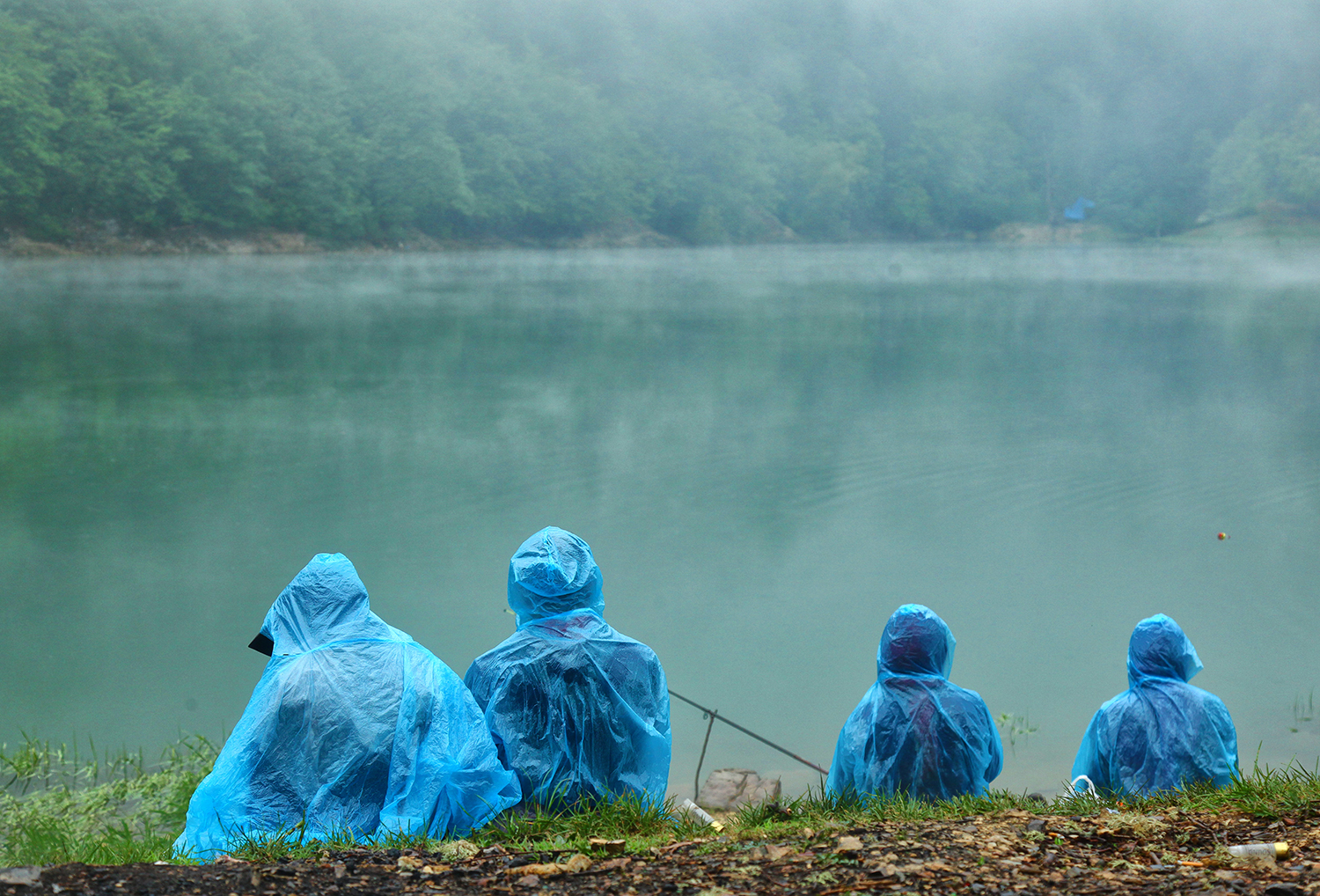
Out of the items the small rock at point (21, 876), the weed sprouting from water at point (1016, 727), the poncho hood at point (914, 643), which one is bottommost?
the weed sprouting from water at point (1016, 727)

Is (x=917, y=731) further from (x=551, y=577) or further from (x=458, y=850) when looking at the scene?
(x=458, y=850)

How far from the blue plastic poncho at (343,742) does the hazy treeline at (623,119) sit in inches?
1532

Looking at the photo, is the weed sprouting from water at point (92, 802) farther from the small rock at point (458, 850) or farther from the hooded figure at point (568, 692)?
the hooded figure at point (568, 692)

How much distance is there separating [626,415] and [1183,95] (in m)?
70.3

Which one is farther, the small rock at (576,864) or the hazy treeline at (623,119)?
the hazy treeline at (623,119)

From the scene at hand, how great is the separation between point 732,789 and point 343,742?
312 centimetres

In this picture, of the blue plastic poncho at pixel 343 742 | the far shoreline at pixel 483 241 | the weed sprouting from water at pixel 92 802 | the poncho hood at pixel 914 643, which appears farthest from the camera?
the far shoreline at pixel 483 241

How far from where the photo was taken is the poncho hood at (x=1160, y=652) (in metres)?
3.97

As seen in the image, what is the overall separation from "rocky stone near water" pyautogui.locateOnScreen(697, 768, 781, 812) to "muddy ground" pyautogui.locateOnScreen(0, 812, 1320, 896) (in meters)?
2.70

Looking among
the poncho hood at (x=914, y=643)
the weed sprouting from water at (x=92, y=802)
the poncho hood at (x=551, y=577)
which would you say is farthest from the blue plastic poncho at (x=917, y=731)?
the weed sprouting from water at (x=92, y=802)

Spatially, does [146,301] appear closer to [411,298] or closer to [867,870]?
[411,298]

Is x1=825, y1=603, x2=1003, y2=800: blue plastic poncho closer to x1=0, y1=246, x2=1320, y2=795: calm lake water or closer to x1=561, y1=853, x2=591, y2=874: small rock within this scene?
x1=561, y1=853, x2=591, y2=874: small rock

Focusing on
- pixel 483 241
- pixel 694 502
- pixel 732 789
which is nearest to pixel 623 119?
pixel 483 241

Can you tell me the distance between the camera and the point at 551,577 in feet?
11.6
